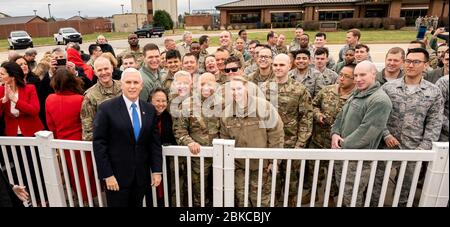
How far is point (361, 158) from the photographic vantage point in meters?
2.58

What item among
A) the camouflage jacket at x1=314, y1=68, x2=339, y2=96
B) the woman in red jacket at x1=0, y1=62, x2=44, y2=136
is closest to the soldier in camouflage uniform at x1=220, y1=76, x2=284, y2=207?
the camouflage jacket at x1=314, y1=68, x2=339, y2=96

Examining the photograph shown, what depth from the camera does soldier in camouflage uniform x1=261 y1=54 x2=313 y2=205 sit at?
3.77m

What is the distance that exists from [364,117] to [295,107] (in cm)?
91

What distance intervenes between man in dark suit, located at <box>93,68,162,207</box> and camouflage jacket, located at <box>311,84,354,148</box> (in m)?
2.20

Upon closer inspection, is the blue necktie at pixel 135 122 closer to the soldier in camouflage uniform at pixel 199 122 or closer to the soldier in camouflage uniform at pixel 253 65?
the soldier in camouflage uniform at pixel 199 122

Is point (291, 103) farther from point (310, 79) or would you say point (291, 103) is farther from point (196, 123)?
point (196, 123)

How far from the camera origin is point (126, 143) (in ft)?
8.87

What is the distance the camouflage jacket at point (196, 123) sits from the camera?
3.21m

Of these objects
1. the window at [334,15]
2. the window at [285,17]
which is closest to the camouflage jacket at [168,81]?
the window at [334,15]

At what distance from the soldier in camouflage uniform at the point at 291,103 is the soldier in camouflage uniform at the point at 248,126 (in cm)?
64

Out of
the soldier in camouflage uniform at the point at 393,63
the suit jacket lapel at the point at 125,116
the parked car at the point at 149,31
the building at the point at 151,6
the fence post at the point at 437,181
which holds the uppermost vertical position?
the building at the point at 151,6

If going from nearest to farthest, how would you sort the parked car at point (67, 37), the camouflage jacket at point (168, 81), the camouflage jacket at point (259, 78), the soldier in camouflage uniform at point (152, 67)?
the camouflage jacket at point (168, 81) → the camouflage jacket at point (259, 78) → the soldier in camouflage uniform at point (152, 67) → the parked car at point (67, 37)
